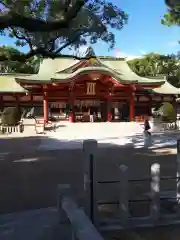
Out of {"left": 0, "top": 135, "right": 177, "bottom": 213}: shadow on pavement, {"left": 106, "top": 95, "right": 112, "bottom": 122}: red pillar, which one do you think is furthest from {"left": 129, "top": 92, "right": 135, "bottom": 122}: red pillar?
{"left": 0, "top": 135, "right": 177, "bottom": 213}: shadow on pavement

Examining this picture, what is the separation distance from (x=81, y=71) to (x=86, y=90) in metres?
2.27

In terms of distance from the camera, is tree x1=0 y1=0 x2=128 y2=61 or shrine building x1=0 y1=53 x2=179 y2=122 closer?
tree x1=0 y1=0 x2=128 y2=61

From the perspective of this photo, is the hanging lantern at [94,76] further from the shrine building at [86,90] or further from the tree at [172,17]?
the tree at [172,17]

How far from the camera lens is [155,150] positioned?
12.7 m

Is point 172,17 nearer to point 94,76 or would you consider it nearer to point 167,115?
point 167,115

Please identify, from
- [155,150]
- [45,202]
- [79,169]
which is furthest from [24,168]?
[155,150]

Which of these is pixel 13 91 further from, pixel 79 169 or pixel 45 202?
pixel 45 202

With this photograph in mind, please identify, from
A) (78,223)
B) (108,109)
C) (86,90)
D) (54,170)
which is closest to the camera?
(78,223)

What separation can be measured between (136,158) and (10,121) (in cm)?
1183

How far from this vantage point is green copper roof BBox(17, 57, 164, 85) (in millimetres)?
28344

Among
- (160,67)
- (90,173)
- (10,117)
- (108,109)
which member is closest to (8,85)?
(108,109)

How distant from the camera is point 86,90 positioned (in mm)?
29406

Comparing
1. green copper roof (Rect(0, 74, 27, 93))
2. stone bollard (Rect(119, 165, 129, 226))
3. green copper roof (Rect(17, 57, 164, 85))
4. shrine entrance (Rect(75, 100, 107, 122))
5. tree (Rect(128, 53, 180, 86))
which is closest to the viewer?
stone bollard (Rect(119, 165, 129, 226))

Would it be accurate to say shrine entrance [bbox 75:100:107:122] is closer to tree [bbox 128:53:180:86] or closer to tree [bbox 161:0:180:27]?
tree [bbox 128:53:180:86]
